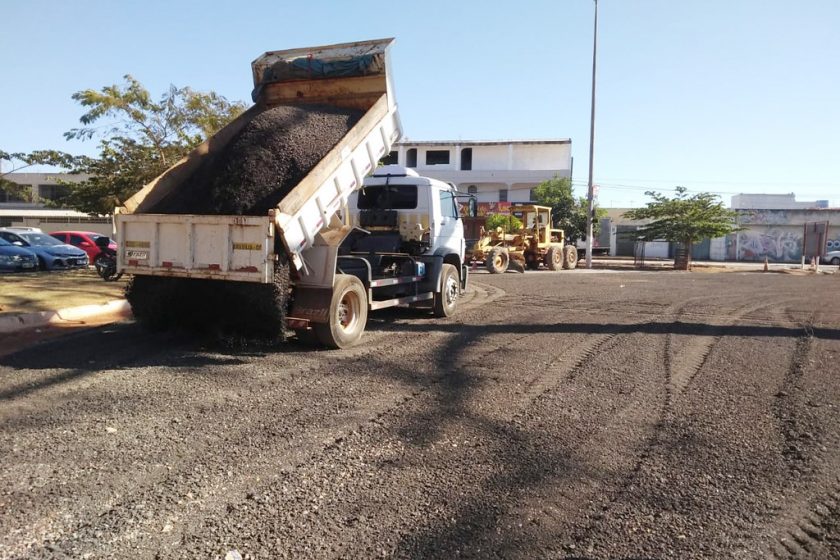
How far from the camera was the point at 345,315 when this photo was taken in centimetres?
870

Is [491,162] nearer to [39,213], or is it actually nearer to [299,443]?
[39,213]

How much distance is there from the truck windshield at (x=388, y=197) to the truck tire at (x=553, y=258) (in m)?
18.2

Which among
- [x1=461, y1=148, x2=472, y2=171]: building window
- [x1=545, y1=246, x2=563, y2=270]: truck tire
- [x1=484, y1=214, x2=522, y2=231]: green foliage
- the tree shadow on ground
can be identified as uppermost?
[x1=461, y1=148, x2=472, y2=171]: building window

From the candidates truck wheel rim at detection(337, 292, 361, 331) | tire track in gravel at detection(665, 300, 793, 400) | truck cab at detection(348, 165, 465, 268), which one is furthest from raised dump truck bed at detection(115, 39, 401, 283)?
tire track in gravel at detection(665, 300, 793, 400)

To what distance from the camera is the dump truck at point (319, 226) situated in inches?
291

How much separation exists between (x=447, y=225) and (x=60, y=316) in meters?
7.02

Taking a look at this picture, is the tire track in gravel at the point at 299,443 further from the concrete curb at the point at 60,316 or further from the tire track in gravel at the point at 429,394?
the concrete curb at the point at 60,316

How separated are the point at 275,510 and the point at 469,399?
8.90ft

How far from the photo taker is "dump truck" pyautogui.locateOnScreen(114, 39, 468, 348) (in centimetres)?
738

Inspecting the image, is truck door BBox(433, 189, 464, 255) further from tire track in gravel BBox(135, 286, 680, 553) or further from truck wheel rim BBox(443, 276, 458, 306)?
tire track in gravel BBox(135, 286, 680, 553)

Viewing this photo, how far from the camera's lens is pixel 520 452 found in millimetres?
4680

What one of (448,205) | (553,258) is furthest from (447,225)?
(553,258)

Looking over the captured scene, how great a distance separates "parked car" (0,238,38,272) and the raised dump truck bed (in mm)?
12226

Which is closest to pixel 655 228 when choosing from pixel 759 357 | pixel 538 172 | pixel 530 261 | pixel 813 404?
pixel 530 261
